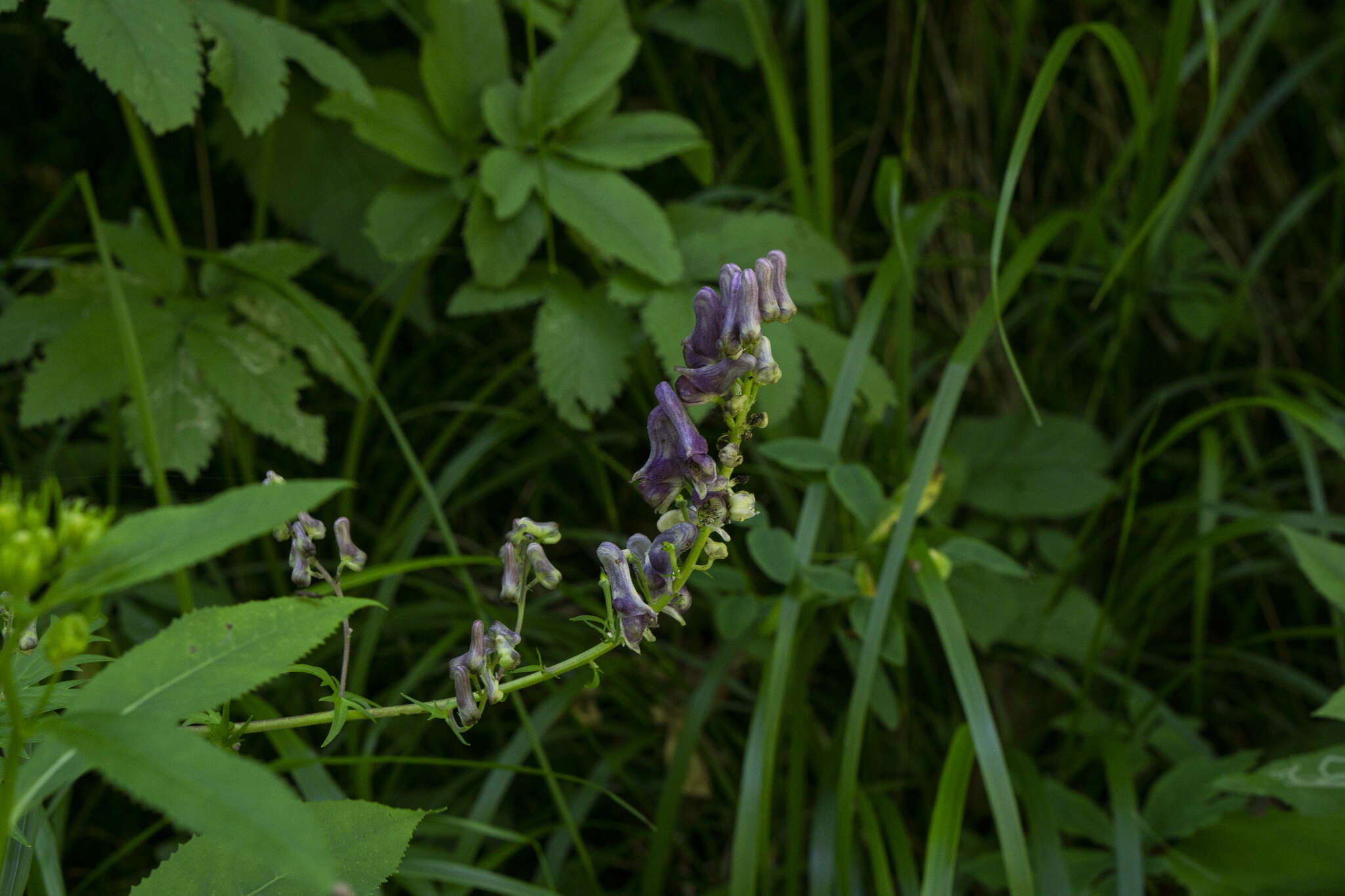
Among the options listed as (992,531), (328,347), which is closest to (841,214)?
(992,531)

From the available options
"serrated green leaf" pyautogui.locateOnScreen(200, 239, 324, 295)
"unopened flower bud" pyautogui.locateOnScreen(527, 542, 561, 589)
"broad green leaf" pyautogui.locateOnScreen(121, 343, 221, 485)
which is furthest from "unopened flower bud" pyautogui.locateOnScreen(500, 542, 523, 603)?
"serrated green leaf" pyautogui.locateOnScreen(200, 239, 324, 295)

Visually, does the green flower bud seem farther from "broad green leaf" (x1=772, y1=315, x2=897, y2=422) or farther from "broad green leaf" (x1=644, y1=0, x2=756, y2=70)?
"broad green leaf" (x1=644, y1=0, x2=756, y2=70)

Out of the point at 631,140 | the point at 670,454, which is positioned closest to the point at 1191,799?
the point at 670,454

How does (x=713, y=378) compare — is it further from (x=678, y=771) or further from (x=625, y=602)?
(x=678, y=771)

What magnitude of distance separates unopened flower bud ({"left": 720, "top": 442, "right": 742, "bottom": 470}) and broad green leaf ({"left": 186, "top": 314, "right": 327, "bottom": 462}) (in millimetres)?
930

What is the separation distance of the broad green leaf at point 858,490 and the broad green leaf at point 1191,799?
614mm

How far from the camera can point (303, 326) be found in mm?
1666

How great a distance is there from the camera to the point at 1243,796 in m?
1.60

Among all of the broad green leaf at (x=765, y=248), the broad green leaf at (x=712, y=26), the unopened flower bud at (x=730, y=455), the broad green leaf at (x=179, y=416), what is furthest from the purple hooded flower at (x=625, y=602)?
the broad green leaf at (x=712, y=26)

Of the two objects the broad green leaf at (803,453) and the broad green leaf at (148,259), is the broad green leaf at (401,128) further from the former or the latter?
the broad green leaf at (803,453)

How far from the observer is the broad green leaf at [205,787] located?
445mm

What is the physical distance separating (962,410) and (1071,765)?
986mm

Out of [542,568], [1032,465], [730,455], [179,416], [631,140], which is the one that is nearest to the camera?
[730,455]

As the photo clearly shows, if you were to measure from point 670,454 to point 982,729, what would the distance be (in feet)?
2.52
